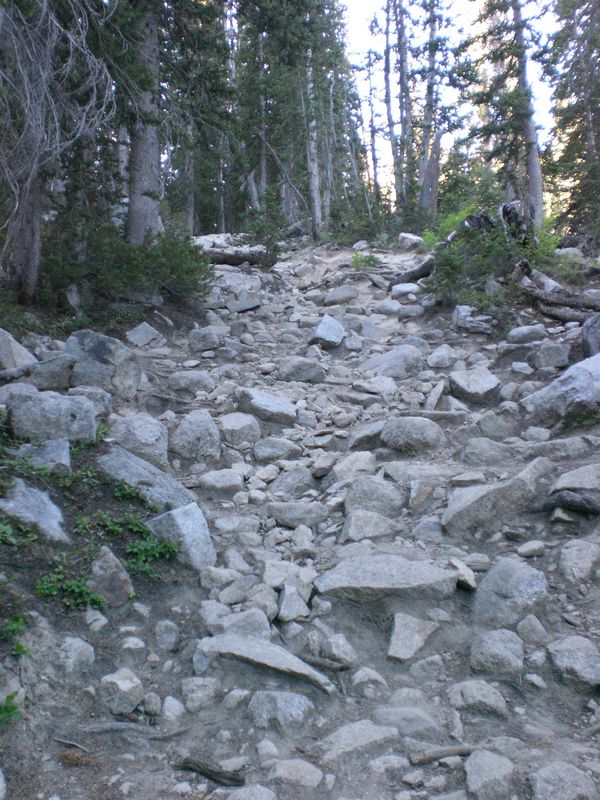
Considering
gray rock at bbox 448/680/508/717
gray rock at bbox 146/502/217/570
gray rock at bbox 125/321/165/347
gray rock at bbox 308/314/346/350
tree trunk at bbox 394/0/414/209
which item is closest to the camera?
gray rock at bbox 448/680/508/717

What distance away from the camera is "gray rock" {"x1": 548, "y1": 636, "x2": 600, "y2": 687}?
3.48 m

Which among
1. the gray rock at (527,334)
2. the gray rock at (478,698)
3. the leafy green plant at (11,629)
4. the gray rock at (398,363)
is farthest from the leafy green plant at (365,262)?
the leafy green plant at (11,629)

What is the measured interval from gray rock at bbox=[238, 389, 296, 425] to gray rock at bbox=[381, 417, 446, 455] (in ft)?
3.80

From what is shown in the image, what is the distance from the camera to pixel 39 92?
6555 mm

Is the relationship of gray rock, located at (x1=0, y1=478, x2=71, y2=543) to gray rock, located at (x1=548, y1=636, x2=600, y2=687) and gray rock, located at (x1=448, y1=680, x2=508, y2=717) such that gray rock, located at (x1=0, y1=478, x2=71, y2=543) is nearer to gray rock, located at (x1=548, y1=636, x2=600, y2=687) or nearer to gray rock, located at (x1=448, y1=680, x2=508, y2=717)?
gray rock, located at (x1=448, y1=680, x2=508, y2=717)

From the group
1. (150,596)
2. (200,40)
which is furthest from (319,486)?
(200,40)

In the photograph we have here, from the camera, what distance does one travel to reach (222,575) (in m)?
4.51

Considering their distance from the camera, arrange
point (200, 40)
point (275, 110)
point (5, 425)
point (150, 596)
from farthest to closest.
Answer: point (275, 110), point (200, 40), point (5, 425), point (150, 596)

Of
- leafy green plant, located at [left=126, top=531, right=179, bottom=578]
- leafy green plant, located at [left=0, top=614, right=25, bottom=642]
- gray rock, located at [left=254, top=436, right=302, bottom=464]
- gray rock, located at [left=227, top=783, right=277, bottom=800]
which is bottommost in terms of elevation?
gray rock, located at [left=227, top=783, right=277, bottom=800]

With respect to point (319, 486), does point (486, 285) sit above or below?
above

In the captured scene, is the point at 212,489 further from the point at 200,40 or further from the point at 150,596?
the point at 200,40

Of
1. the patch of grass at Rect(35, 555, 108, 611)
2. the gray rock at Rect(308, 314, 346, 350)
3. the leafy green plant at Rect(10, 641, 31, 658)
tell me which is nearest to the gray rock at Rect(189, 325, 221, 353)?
the gray rock at Rect(308, 314, 346, 350)

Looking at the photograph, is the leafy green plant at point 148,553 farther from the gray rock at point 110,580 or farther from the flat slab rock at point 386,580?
the flat slab rock at point 386,580

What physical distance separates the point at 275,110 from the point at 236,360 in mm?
17210
